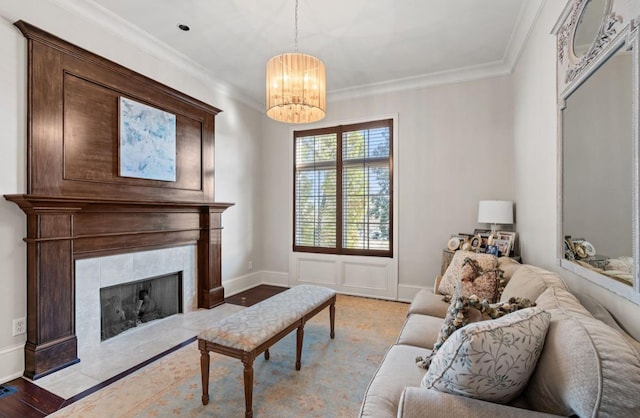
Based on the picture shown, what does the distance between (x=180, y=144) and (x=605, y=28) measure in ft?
12.3

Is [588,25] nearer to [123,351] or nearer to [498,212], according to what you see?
[498,212]

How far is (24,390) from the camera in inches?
82.4

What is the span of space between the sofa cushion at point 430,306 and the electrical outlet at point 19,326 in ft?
9.86

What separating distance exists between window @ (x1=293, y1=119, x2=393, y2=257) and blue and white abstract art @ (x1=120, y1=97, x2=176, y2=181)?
2021 millimetres

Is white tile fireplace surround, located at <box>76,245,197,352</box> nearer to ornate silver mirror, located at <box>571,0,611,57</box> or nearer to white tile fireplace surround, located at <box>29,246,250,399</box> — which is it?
white tile fireplace surround, located at <box>29,246,250,399</box>

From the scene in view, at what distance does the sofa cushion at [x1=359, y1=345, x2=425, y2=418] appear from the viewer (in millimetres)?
1209

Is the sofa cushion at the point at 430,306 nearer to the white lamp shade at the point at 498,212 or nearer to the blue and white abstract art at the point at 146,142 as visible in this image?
the white lamp shade at the point at 498,212

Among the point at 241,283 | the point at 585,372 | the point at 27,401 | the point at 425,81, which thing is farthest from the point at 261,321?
the point at 425,81

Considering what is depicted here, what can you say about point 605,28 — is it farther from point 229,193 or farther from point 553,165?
point 229,193

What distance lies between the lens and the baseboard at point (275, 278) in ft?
16.5

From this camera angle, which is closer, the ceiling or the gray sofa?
the gray sofa

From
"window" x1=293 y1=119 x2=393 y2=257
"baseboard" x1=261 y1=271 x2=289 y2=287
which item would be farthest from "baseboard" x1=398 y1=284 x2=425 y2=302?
"baseboard" x1=261 y1=271 x2=289 y2=287

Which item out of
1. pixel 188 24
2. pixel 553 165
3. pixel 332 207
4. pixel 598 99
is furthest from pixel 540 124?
pixel 188 24

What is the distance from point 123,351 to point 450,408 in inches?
112
